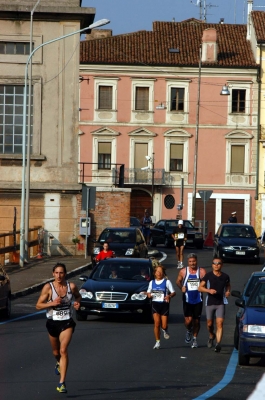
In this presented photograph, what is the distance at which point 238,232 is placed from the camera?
4200cm

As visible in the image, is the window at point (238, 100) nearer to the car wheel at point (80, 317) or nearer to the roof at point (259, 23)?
the roof at point (259, 23)

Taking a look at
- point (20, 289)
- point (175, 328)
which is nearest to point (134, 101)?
point (20, 289)

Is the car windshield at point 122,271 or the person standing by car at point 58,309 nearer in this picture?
the person standing by car at point 58,309

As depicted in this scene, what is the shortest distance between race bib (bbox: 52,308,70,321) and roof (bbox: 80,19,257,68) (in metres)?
58.1

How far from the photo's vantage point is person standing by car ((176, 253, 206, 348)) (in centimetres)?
1769

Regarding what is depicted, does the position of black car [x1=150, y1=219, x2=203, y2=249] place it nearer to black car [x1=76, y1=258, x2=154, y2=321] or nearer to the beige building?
the beige building

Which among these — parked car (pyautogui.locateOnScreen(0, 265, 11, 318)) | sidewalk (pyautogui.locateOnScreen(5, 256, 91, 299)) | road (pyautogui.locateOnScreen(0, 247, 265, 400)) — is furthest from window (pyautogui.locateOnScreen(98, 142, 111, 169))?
road (pyautogui.locateOnScreen(0, 247, 265, 400))

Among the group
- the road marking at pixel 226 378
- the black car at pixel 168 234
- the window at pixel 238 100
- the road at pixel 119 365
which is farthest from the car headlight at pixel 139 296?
the window at pixel 238 100

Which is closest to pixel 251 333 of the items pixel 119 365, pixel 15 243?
pixel 119 365

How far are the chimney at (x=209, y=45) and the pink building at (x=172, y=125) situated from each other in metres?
0.65

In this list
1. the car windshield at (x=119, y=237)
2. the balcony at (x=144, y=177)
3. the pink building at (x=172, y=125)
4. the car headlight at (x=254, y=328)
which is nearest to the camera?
the car headlight at (x=254, y=328)

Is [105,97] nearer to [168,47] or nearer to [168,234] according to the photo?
[168,47]

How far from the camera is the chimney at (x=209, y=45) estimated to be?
71000mm

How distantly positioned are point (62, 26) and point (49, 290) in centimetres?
3037
